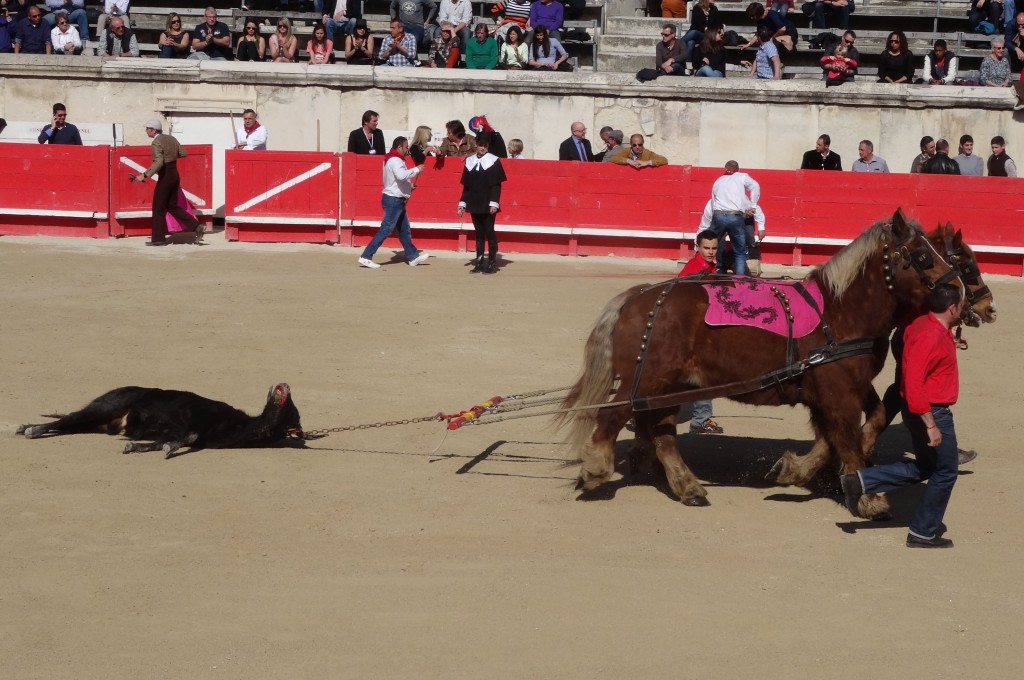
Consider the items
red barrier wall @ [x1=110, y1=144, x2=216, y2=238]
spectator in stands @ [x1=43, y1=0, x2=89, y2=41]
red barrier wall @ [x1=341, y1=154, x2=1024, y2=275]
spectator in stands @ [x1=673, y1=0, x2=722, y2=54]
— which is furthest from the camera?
spectator in stands @ [x1=43, y1=0, x2=89, y2=41]

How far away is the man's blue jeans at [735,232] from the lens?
50.2 feet

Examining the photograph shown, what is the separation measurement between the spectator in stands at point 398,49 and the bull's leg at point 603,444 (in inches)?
595

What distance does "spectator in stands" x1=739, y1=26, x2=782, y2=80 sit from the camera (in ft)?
70.9

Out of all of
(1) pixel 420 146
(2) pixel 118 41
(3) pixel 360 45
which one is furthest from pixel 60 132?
(1) pixel 420 146

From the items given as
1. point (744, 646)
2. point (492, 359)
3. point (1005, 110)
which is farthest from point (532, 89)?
point (744, 646)

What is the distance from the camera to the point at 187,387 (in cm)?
1116

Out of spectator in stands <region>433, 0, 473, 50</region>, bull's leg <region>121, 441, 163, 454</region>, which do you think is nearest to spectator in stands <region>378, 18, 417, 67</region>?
spectator in stands <region>433, 0, 473, 50</region>

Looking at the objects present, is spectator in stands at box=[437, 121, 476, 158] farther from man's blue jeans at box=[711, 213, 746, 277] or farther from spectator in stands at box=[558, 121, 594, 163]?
man's blue jeans at box=[711, 213, 746, 277]

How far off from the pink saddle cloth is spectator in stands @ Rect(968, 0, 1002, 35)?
54.4 ft

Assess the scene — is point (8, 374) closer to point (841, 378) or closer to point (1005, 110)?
point (841, 378)

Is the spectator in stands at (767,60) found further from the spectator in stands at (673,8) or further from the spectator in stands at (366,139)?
the spectator in stands at (366,139)

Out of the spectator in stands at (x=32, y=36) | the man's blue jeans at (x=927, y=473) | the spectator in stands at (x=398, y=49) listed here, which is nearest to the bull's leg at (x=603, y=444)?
the man's blue jeans at (x=927, y=473)

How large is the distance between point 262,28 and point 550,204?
785cm

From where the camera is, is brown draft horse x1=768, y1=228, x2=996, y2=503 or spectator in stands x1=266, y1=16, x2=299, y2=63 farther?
spectator in stands x1=266, y1=16, x2=299, y2=63
